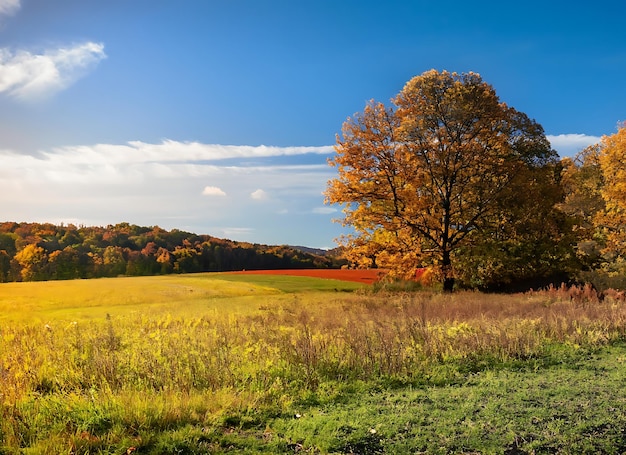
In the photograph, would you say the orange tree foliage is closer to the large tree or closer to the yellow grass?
the large tree

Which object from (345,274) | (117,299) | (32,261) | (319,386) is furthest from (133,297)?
(319,386)

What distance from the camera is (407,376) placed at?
9523mm

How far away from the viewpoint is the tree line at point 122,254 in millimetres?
28109

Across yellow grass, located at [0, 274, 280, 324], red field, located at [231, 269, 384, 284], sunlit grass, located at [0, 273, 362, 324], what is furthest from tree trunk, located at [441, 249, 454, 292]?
yellow grass, located at [0, 274, 280, 324]

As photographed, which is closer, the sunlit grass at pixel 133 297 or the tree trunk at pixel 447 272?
the sunlit grass at pixel 133 297

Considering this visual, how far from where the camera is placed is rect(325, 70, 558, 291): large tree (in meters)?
25.8

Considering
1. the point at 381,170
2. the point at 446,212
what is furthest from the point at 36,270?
the point at 446,212

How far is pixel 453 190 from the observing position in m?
27.0

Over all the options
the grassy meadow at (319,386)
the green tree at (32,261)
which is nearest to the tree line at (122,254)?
the green tree at (32,261)

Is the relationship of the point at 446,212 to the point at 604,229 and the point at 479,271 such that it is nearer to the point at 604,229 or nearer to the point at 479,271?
the point at 479,271

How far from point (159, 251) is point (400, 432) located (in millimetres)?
36595

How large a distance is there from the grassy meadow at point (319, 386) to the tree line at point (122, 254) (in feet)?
51.2

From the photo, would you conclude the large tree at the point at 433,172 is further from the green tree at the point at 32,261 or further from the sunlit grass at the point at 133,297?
the green tree at the point at 32,261

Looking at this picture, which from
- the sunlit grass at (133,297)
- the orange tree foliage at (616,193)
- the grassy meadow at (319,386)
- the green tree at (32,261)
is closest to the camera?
the grassy meadow at (319,386)
